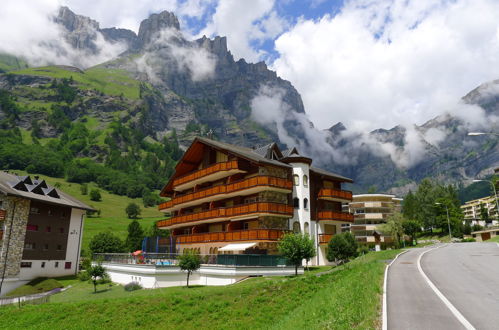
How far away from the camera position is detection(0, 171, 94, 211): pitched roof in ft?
168

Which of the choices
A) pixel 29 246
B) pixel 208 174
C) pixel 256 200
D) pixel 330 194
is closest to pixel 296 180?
pixel 330 194

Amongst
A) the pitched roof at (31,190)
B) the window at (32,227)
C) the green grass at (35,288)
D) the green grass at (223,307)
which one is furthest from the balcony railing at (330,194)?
the window at (32,227)

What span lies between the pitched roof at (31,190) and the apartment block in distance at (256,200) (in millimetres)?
18857

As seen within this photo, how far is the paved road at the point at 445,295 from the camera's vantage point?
1177cm

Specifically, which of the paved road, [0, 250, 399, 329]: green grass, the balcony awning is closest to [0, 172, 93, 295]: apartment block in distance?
[0, 250, 399, 329]: green grass

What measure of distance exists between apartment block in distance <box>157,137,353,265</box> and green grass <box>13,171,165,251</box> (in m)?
54.9

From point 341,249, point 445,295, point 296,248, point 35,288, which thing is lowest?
point 35,288

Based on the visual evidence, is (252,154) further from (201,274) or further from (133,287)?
(133,287)

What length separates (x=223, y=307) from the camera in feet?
79.2

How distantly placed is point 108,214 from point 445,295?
13182 centimetres

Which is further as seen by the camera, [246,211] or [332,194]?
[332,194]

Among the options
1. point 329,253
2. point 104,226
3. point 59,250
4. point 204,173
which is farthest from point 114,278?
point 104,226

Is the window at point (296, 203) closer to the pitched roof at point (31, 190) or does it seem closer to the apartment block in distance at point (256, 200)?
the apartment block in distance at point (256, 200)

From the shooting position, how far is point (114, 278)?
47.7m
